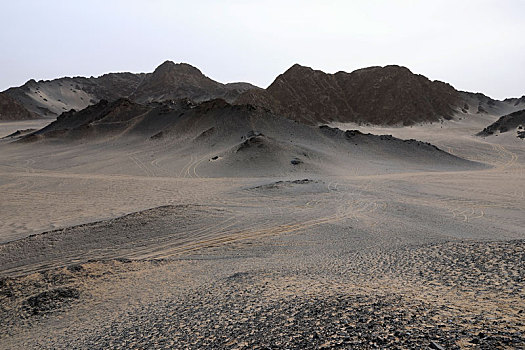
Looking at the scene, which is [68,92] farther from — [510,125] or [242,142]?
[510,125]

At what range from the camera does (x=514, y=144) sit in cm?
4056

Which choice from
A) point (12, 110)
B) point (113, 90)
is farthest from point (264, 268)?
point (113, 90)

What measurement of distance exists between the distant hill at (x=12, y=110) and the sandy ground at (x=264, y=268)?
67.7 metres

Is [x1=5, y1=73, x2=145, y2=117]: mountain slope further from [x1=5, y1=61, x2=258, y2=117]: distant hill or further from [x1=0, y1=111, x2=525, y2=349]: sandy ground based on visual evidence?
[x1=0, y1=111, x2=525, y2=349]: sandy ground

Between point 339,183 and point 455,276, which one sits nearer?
point 455,276

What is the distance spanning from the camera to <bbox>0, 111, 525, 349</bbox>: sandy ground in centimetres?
408

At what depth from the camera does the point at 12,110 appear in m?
75.6

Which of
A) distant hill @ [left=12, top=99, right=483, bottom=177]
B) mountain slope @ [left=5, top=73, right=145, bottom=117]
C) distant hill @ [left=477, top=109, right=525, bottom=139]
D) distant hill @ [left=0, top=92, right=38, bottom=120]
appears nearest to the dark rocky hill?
distant hill @ [left=477, top=109, right=525, bottom=139]

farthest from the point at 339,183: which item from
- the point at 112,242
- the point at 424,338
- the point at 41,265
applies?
the point at 424,338

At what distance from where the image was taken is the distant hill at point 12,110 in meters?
74.4

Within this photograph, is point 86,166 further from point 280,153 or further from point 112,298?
point 112,298

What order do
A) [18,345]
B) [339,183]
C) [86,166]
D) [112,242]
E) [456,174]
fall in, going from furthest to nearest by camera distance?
[86,166]
[456,174]
[339,183]
[112,242]
[18,345]

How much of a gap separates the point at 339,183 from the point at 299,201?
541 centimetres

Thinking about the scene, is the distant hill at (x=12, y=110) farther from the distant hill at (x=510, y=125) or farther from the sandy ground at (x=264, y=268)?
the distant hill at (x=510, y=125)
